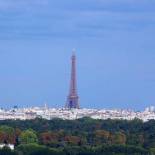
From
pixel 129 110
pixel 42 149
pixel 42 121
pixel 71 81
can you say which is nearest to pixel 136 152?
pixel 42 149

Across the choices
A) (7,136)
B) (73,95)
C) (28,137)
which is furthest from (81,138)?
(73,95)

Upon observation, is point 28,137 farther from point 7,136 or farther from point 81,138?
point 81,138

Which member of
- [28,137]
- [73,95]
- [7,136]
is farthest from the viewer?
[73,95]

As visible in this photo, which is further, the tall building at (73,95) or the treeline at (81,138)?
the tall building at (73,95)

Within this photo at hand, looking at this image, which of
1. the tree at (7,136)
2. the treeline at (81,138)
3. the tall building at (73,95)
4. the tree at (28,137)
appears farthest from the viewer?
the tall building at (73,95)

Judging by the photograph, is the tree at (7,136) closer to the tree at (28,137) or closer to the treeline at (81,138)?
the treeline at (81,138)

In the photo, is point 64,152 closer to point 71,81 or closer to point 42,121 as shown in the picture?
point 42,121

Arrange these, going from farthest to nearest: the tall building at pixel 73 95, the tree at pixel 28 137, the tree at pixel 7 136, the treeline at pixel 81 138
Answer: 1. the tall building at pixel 73 95
2. the tree at pixel 7 136
3. the tree at pixel 28 137
4. the treeline at pixel 81 138

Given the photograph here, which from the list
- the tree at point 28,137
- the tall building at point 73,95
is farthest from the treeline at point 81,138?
the tall building at point 73,95

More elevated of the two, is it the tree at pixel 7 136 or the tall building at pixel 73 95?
the tall building at pixel 73 95
